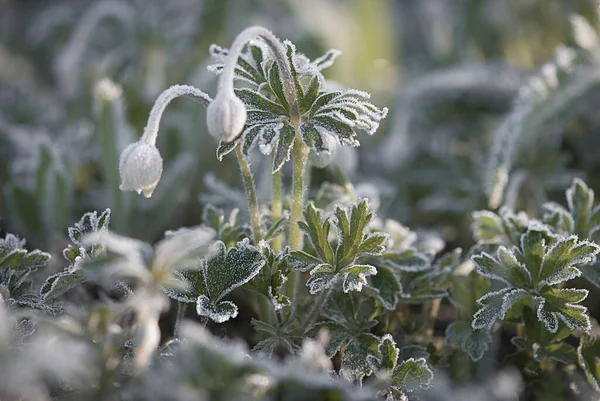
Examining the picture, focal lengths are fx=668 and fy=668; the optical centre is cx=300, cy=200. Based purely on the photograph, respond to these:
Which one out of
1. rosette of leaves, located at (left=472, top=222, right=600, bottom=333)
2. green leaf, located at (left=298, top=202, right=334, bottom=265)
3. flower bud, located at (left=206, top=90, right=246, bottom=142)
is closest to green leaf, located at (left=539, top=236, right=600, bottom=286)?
rosette of leaves, located at (left=472, top=222, right=600, bottom=333)

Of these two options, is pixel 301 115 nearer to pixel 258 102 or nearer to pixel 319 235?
pixel 258 102

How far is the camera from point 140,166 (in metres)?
1.27

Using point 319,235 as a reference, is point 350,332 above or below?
below

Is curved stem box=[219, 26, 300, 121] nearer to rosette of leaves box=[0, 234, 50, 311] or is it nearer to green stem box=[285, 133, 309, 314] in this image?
green stem box=[285, 133, 309, 314]

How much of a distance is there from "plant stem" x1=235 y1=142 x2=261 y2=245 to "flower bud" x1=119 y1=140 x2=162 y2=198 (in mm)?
194

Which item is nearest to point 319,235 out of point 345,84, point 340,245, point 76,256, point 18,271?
point 340,245

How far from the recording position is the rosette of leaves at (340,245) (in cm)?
136

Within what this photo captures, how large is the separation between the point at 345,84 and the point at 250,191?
162cm

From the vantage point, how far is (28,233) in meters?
2.20

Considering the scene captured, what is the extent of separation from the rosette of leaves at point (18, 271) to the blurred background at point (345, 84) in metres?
0.57

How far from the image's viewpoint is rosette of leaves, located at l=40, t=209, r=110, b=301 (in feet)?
4.41

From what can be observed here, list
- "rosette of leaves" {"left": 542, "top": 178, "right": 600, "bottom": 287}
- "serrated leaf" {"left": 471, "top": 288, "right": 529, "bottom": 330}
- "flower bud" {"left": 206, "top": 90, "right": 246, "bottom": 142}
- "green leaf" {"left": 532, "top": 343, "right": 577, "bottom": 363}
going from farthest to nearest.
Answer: "rosette of leaves" {"left": 542, "top": 178, "right": 600, "bottom": 287}
"green leaf" {"left": 532, "top": 343, "right": 577, "bottom": 363}
"serrated leaf" {"left": 471, "top": 288, "right": 529, "bottom": 330}
"flower bud" {"left": 206, "top": 90, "right": 246, "bottom": 142}

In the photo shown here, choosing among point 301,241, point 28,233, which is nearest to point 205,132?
point 28,233

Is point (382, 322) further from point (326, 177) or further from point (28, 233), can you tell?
point (28, 233)
